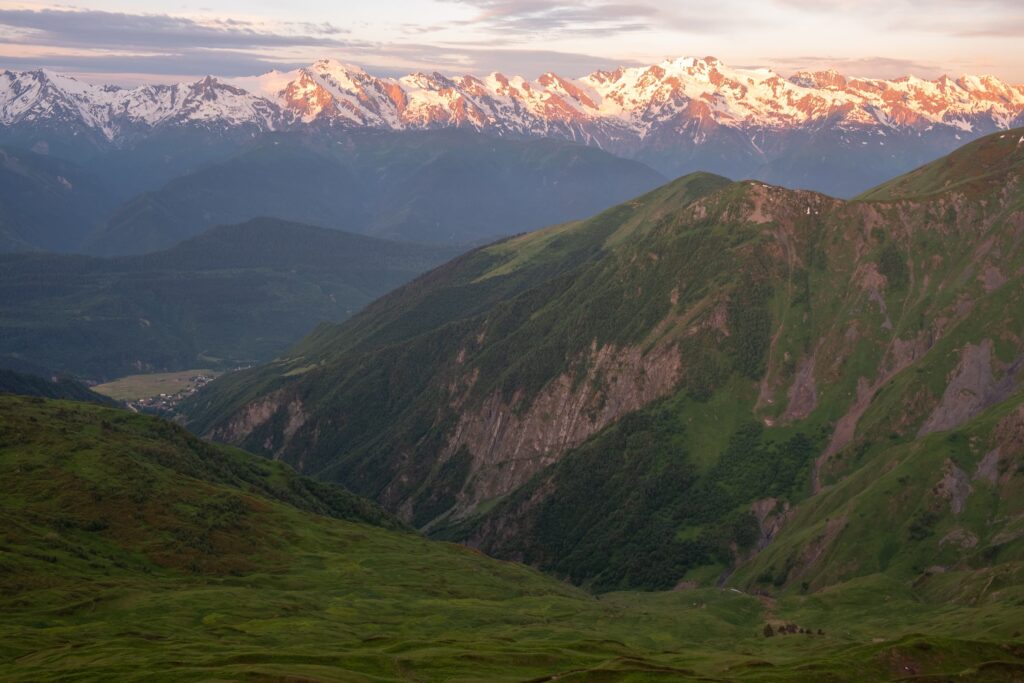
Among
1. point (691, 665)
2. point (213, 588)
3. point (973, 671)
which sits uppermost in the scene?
point (973, 671)

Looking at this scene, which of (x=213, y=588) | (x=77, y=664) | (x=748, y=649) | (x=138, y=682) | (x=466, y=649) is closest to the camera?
(x=138, y=682)

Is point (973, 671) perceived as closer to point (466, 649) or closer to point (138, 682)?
point (466, 649)

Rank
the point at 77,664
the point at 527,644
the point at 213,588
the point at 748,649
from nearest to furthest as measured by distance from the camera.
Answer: the point at 77,664 < the point at 527,644 < the point at 748,649 < the point at 213,588

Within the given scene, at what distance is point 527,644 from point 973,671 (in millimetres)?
57835

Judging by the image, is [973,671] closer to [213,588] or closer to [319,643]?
[319,643]

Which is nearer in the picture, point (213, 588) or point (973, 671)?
point (973, 671)

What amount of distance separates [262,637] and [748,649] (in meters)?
72.7

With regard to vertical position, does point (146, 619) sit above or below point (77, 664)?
below

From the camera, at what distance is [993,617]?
169250 mm

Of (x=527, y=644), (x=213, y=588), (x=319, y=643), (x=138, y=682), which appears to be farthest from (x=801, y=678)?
(x=213, y=588)

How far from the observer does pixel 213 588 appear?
190 metres

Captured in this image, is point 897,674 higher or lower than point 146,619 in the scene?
higher

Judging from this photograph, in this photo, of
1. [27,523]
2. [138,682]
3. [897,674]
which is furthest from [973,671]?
[27,523]

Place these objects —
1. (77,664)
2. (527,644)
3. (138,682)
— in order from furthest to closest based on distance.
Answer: (527,644)
(77,664)
(138,682)
